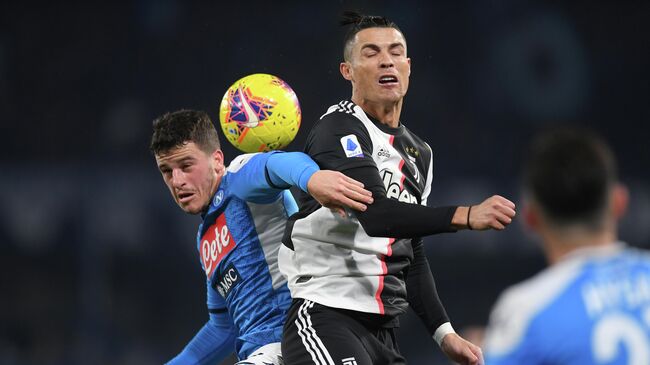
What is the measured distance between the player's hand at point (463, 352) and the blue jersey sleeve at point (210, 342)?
107 centimetres

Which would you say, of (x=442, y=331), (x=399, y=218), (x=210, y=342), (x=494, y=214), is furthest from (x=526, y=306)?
(x=210, y=342)

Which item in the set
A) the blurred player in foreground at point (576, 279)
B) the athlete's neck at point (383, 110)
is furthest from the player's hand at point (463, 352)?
the blurred player in foreground at point (576, 279)

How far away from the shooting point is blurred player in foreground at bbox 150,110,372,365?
426cm

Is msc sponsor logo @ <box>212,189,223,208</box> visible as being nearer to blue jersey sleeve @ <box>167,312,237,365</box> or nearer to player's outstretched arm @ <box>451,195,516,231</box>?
blue jersey sleeve @ <box>167,312,237,365</box>

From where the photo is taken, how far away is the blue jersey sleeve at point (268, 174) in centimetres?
371

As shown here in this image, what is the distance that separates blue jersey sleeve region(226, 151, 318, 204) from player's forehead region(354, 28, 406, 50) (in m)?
0.65

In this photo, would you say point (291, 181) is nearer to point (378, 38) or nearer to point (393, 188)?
point (393, 188)

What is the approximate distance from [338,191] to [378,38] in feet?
3.30

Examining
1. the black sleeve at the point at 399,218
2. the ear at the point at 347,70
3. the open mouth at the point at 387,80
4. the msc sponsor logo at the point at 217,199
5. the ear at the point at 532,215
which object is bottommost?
the msc sponsor logo at the point at 217,199

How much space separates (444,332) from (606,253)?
217 centimetres

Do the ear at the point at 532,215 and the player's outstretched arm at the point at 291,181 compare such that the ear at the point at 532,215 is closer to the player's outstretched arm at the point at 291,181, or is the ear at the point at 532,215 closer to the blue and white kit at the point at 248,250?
the player's outstretched arm at the point at 291,181

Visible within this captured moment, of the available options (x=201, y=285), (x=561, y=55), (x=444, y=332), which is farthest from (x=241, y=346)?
(x=561, y=55)

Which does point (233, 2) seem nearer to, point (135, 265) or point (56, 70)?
point (56, 70)

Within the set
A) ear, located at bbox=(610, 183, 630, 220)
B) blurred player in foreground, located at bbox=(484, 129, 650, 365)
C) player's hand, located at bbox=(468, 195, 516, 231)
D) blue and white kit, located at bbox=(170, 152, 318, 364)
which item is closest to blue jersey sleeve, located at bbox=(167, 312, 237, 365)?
blue and white kit, located at bbox=(170, 152, 318, 364)
